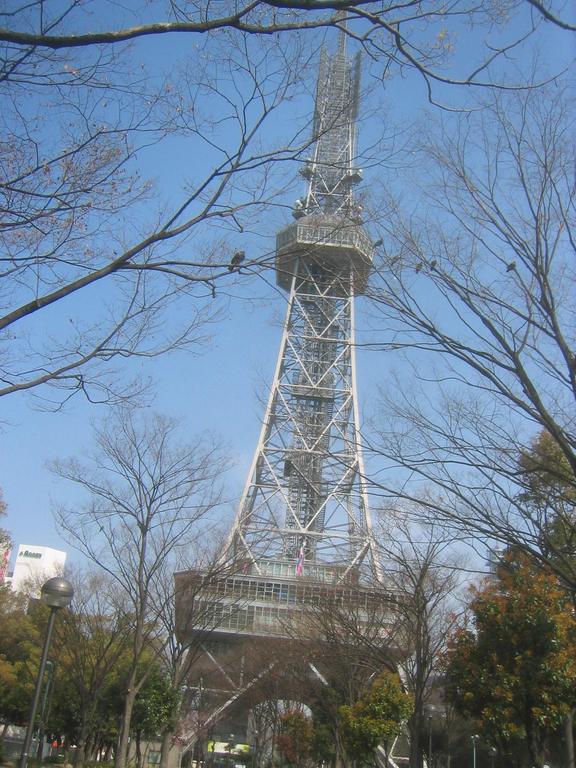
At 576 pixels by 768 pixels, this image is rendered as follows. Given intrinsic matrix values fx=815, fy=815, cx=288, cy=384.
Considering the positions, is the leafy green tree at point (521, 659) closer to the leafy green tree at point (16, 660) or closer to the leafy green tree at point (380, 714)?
the leafy green tree at point (380, 714)

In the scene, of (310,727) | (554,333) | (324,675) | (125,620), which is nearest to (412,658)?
(125,620)

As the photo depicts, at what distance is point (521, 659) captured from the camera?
41.4 feet

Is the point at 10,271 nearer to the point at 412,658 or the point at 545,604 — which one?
the point at 545,604

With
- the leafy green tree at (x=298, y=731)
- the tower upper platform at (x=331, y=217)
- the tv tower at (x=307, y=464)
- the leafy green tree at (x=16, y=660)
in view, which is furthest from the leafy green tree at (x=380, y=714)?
the leafy green tree at (x=16, y=660)

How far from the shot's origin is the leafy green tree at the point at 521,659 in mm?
12320

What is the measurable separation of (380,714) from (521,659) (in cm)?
541

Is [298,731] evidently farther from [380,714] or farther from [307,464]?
[307,464]

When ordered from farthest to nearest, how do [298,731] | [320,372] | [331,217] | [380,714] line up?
[320,372], [298,731], [380,714], [331,217]

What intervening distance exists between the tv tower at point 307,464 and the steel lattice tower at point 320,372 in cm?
3

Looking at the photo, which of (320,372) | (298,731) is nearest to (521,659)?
(298,731)

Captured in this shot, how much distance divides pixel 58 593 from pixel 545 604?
763 centimetres

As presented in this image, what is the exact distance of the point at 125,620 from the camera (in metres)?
20.0

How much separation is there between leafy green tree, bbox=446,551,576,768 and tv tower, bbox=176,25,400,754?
96.9 inches

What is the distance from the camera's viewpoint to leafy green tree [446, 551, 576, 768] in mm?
12320
